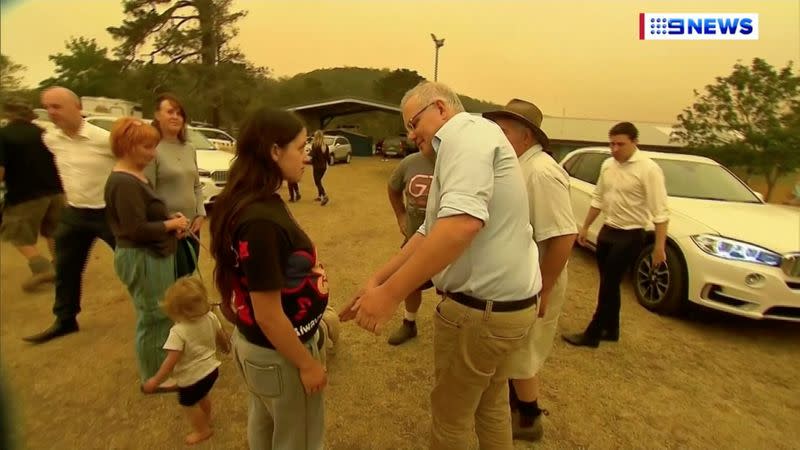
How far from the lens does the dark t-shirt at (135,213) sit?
2334mm

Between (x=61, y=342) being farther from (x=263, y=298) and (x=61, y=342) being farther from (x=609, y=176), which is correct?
(x=609, y=176)

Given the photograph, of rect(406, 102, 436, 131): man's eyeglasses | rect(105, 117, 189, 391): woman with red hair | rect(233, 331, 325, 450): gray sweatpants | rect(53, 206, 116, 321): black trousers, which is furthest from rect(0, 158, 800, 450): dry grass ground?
rect(406, 102, 436, 131): man's eyeglasses

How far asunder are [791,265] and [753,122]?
1819 cm

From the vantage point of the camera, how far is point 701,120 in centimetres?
1894

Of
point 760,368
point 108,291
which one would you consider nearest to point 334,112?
point 108,291

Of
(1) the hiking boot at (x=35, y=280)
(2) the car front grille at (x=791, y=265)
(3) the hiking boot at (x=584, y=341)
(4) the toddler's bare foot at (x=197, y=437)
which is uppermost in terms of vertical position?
(2) the car front grille at (x=791, y=265)

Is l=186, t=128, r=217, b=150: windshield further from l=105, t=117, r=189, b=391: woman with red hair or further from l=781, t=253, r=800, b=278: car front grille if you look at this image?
l=781, t=253, r=800, b=278: car front grille

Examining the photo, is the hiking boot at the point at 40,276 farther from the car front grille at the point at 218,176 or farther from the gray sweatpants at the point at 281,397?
the gray sweatpants at the point at 281,397

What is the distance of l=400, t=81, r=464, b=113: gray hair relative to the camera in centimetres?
162

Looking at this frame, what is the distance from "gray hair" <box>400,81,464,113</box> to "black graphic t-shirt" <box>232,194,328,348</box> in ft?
2.18

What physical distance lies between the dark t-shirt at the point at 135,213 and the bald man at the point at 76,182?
1.00 metres

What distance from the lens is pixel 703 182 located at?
5062mm

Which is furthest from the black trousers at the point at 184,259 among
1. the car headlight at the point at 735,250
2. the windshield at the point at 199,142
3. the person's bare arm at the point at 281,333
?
the windshield at the point at 199,142

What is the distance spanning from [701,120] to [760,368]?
64.5ft
